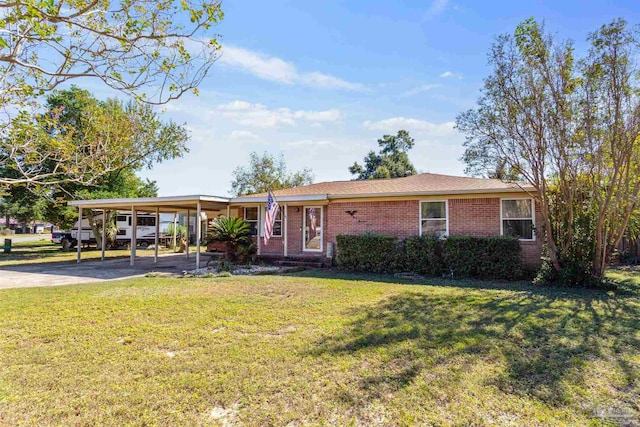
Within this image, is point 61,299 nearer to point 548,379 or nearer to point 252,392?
point 252,392

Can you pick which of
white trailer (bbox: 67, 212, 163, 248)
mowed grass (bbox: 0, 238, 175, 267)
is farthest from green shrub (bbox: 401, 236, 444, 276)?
white trailer (bbox: 67, 212, 163, 248)

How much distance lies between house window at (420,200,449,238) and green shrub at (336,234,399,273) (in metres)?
1.37

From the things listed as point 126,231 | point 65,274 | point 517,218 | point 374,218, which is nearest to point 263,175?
point 126,231

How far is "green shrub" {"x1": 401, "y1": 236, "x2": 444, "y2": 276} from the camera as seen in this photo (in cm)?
1032

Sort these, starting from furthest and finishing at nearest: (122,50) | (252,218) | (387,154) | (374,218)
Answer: (387,154) → (252,218) → (374,218) → (122,50)

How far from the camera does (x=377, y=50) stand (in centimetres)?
992

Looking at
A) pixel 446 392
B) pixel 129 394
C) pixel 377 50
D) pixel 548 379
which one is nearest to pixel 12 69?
pixel 129 394

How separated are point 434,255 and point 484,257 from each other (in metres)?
1.30

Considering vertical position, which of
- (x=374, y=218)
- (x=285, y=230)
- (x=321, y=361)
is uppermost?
(x=374, y=218)

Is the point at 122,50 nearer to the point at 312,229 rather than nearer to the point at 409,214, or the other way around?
the point at 409,214

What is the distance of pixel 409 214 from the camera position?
11.9m

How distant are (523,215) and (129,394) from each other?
35.2 ft

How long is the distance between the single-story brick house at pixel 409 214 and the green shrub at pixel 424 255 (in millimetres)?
1169

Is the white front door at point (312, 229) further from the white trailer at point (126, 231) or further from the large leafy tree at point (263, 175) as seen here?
the large leafy tree at point (263, 175)
